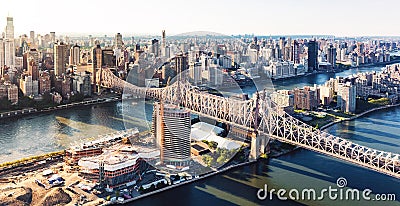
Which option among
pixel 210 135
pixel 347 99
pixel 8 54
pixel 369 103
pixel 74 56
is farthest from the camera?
pixel 74 56

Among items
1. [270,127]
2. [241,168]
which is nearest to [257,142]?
[270,127]

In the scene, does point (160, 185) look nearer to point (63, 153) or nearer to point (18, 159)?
point (63, 153)

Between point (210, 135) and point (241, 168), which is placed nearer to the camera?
point (241, 168)

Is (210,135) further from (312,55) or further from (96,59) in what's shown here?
(312,55)

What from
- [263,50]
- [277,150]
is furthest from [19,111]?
[263,50]

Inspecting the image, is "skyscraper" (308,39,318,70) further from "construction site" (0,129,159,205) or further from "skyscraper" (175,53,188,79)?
"construction site" (0,129,159,205)

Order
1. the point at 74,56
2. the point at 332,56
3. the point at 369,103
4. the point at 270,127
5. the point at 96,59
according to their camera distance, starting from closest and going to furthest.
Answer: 1. the point at 270,127
2. the point at 369,103
3. the point at 96,59
4. the point at 74,56
5. the point at 332,56
